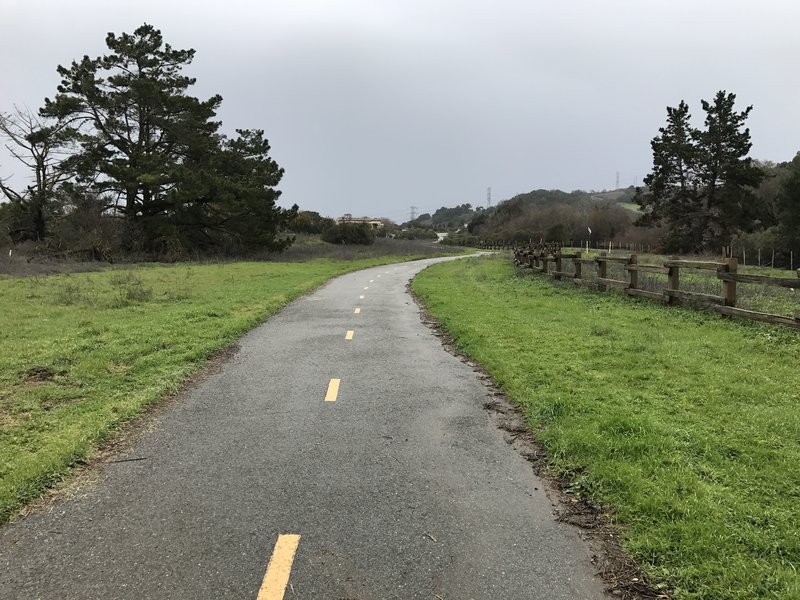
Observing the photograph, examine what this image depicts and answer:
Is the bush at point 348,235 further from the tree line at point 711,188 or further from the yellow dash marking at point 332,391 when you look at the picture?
the yellow dash marking at point 332,391

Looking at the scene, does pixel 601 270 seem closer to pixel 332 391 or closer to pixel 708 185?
pixel 332 391

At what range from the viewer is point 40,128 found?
41.7 m

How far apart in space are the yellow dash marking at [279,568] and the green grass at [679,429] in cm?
213

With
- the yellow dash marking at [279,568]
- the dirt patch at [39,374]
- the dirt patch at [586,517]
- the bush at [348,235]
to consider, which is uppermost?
the bush at [348,235]

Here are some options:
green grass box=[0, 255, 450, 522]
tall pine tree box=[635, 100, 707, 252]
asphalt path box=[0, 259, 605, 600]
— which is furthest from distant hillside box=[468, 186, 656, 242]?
asphalt path box=[0, 259, 605, 600]

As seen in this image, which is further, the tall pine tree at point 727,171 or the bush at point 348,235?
the bush at point 348,235

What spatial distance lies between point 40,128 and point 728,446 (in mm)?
49719

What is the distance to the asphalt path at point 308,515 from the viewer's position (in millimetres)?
3146

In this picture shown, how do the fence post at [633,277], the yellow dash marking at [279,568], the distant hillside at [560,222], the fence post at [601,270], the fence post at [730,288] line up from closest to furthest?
the yellow dash marking at [279,568], the fence post at [730,288], the fence post at [633,277], the fence post at [601,270], the distant hillside at [560,222]

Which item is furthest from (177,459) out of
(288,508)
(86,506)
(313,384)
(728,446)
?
(728,446)

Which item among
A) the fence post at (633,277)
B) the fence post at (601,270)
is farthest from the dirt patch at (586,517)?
the fence post at (601,270)

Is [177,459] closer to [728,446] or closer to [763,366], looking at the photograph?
[728,446]

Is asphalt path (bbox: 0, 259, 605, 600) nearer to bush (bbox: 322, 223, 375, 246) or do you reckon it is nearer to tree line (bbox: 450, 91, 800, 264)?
tree line (bbox: 450, 91, 800, 264)

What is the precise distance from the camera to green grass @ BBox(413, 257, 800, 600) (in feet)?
10.9
